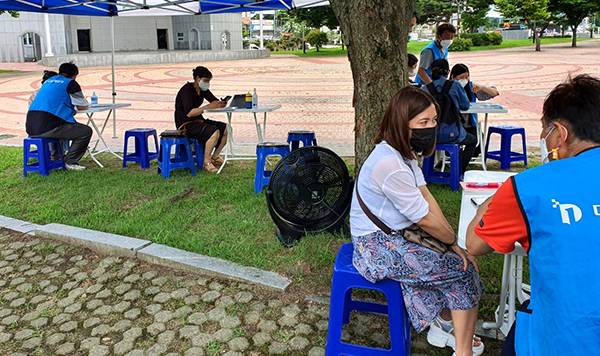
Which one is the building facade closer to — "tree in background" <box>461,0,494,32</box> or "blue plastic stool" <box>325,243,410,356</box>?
"tree in background" <box>461,0,494,32</box>

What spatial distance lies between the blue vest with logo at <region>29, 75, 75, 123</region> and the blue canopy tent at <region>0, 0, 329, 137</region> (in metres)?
1.51

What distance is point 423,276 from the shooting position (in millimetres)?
2535

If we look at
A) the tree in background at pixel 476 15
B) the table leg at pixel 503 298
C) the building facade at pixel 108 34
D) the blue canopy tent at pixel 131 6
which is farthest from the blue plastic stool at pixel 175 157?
the tree in background at pixel 476 15

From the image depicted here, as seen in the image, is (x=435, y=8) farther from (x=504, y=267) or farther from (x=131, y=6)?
(x=504, y=267)

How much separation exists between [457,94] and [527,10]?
3547cm

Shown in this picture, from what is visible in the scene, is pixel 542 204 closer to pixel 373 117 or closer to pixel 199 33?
pixel 373 117

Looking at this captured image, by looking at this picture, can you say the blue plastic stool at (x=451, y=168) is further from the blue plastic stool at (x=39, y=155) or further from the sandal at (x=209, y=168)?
the blue plastic stool at (x=39, y=155)

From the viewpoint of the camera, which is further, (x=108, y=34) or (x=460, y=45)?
(x=108, y=34)

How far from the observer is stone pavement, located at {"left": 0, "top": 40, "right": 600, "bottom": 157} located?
10414 millimetres

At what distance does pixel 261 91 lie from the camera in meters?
17.2

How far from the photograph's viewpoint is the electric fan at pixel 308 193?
162 inches

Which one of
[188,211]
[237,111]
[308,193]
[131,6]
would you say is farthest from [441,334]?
[131,6]

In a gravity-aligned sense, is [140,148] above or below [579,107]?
below

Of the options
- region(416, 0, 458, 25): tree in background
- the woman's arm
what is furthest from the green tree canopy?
the woman's arm
